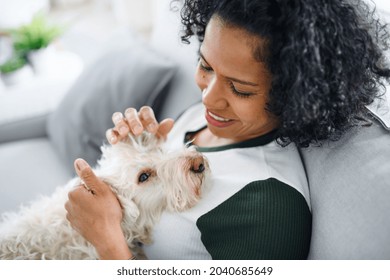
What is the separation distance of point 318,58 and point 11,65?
2.02 metres

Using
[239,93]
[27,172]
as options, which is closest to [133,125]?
[239,93]

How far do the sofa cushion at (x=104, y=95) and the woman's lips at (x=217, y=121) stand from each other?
49 cm

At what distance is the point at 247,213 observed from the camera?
99 cm

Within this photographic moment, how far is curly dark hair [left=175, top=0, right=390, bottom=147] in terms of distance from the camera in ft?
2.81

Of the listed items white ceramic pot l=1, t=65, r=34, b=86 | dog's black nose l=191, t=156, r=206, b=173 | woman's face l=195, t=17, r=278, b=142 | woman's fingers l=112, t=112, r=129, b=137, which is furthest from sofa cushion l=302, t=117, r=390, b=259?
white ceramic pot l=1, t=65, r=34, b=86

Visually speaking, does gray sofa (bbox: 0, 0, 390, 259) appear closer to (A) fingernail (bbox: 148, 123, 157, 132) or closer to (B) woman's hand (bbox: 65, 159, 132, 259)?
(A) fingernail (bbox: 148, 123, 157, 132)

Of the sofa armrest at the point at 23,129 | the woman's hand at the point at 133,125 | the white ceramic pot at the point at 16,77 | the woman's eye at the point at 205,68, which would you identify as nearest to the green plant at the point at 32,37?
the white ceramic pot at the point at 16,77

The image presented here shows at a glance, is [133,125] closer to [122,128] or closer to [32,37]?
[122,128]

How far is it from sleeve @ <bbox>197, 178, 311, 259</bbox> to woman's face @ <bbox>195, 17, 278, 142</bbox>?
21cm

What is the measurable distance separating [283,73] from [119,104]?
38.1 inches

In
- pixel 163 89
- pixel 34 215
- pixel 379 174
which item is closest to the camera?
pixel 379 174

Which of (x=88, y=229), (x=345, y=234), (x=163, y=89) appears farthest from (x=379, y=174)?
(x=163, y=89)
